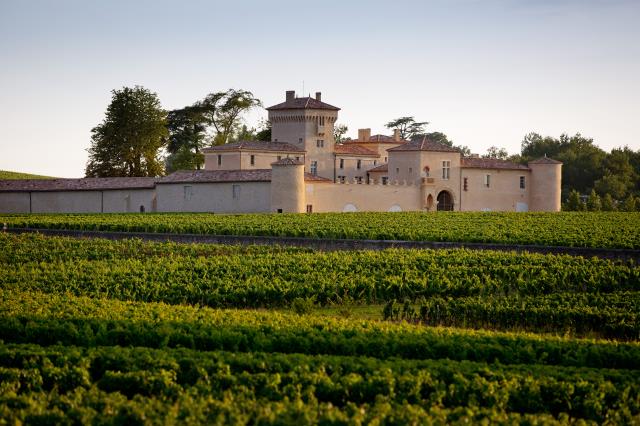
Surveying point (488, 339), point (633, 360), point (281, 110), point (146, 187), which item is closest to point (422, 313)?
point (488, 339)

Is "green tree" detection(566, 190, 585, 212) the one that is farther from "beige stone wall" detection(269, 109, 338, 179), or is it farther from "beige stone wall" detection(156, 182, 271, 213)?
"beige stone wall" detection(156, 182, 271, 213)

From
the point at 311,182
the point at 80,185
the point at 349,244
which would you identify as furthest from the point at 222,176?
the point at 349,244

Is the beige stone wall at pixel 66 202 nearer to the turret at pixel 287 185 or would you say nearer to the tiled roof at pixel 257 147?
the tiled roof at pixel 257 147

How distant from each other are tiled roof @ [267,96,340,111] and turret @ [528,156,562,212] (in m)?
17.3

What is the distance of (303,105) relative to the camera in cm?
7444

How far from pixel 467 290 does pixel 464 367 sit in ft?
38.5

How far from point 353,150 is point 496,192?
1187 cm

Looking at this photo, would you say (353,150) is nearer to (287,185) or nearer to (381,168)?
(381,168)

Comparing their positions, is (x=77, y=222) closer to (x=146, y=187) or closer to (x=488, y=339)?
(x=146, y=187)

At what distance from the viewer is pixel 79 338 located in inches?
698

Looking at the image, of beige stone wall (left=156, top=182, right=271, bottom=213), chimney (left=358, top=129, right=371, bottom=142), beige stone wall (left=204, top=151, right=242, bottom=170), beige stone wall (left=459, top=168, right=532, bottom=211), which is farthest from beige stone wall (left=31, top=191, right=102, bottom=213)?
chimney (left=358, top=129, right=371, bottom=142)

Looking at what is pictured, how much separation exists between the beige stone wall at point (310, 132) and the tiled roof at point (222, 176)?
7709 mm

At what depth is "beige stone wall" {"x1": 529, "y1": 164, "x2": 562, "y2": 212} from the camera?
77625 millimetres

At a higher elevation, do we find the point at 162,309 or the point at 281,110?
the point at 281,110
